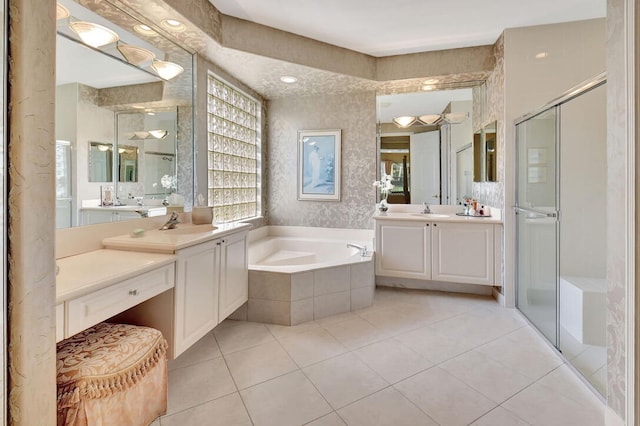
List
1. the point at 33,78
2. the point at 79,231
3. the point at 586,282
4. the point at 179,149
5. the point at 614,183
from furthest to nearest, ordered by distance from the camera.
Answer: the point at 179,149 < the point at 586,282 < the point at 79,231 < the point at 614,183 < the point at 33,78

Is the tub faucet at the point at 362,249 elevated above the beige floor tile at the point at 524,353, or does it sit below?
above

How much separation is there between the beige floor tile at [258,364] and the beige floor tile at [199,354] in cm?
13

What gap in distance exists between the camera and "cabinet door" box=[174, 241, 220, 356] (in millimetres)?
1770

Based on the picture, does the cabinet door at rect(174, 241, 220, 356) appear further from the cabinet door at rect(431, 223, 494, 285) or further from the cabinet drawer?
the cabinet door at rect(431, 223, 494, 285)

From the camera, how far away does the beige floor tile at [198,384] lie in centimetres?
170

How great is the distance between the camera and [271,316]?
268 centimetres

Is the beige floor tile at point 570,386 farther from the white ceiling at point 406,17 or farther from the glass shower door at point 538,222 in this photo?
the white ceiling at point 406,17

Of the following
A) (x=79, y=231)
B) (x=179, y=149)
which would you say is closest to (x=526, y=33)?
(x=179, y=149)

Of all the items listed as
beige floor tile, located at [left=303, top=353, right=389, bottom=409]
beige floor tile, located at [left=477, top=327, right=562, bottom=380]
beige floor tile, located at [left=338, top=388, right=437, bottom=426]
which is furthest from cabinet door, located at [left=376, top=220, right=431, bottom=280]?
beige floor tile, located at [left=338, top=388, right=437, bottom=426]

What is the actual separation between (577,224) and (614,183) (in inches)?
74.6

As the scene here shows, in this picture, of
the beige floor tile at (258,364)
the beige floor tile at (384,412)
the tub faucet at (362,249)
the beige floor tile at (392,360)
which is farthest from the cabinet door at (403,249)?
the beige floor tile at (384,412)

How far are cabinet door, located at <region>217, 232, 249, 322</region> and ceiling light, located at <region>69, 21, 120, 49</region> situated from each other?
139cm

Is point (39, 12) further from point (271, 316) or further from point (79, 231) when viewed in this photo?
point (271, 316)

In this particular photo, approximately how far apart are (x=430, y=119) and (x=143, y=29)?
307 cm
